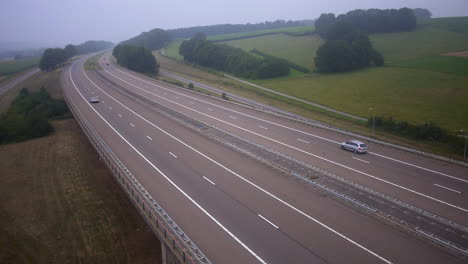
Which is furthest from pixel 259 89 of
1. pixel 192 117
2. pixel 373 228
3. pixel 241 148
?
pixel 373 228

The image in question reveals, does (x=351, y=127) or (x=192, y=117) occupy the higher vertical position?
(x=192, y=117)

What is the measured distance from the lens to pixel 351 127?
41.5 metres

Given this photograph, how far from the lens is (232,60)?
322 feet

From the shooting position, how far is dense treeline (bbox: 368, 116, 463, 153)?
108 ft

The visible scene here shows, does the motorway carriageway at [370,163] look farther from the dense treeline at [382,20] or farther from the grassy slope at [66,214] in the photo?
the dense treeline at [382,20]

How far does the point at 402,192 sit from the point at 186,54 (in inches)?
4280

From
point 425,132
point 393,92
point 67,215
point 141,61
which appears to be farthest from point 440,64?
point 141,61

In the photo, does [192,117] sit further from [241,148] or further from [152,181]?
[152,181]

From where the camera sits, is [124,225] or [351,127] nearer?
[124,225]

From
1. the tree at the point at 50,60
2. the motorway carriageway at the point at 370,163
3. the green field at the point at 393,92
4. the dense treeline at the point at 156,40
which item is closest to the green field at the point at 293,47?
the green field at the point at 393,92

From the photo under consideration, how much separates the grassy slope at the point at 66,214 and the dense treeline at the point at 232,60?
58.5 m

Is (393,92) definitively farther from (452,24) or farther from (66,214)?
(452,24)

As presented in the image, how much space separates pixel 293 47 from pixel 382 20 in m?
34.4

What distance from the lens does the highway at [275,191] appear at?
15109 millimetres
